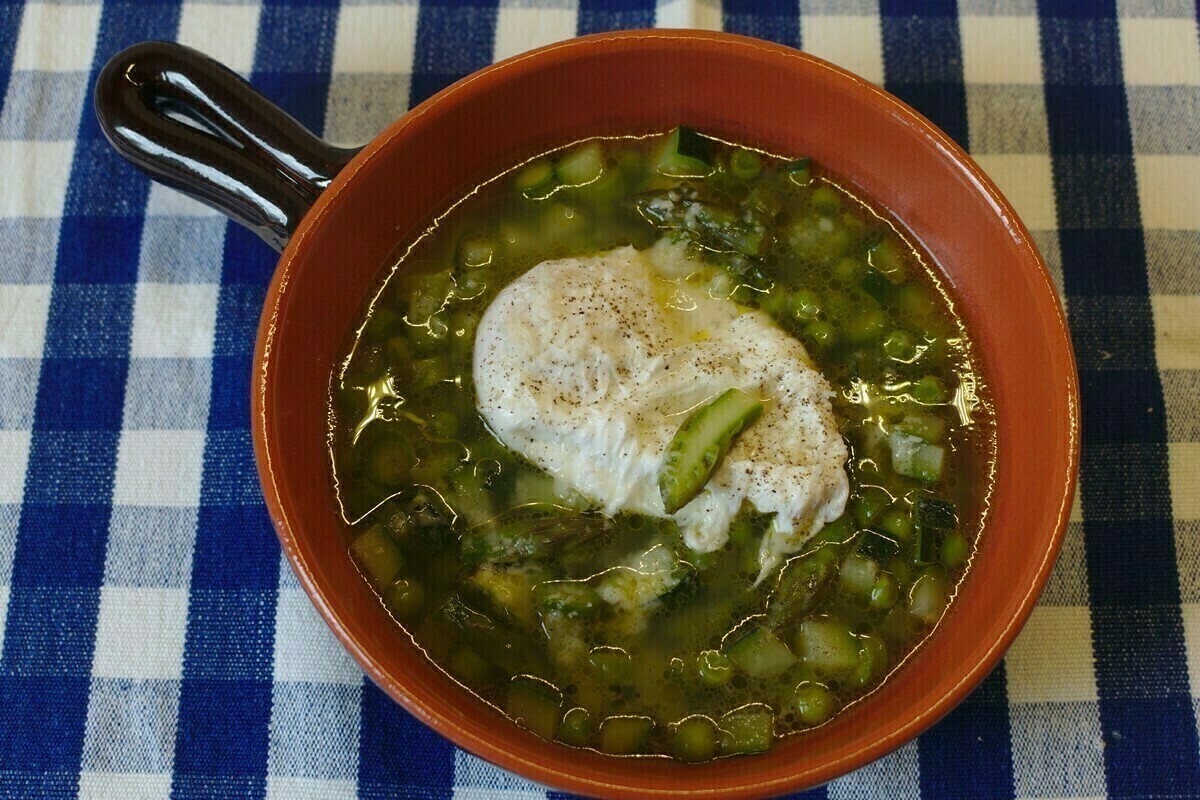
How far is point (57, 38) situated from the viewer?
2.59m

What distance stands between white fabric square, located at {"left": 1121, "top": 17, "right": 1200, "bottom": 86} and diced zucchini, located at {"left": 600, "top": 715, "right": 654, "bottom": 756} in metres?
1.96

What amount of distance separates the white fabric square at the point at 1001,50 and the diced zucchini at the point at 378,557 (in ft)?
5.82

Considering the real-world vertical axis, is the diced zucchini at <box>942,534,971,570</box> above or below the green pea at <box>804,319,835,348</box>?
below

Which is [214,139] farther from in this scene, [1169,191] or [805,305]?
[1169,191]

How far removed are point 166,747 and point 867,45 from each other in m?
2.26

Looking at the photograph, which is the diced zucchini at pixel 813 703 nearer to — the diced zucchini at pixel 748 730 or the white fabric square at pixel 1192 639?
the diced zucchini at pixel 748 730

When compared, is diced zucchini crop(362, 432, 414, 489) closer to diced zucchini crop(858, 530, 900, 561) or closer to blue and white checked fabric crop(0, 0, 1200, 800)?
blue and white checked fabric crop(0, 0, 1200, 800)

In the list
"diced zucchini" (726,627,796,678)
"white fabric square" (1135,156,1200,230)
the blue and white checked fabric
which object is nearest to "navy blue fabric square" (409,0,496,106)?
the blue and white checked fabric

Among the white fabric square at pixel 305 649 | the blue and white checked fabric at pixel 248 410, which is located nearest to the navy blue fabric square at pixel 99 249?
the blue and white checked fabric at pixel 248 410

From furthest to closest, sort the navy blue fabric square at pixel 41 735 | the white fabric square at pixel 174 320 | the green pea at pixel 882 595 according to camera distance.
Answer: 1. the white fabric square at pixel 174 320
2. the navy blue fabric square at pixel 41 735
3. the green pea at pixel 882 595

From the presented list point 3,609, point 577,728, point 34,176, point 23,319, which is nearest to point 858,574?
point 577,728

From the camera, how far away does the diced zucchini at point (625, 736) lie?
6.32 feet

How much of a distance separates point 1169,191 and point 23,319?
2.69m

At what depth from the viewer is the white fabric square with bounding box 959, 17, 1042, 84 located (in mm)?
2570
